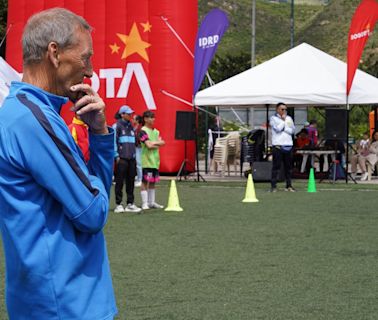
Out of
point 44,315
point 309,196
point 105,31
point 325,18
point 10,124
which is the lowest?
point 309,196

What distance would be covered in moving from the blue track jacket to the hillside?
67860mm

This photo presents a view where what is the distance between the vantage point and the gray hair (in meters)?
2.68

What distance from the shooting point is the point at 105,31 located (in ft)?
80.2

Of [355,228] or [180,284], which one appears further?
[355,228]

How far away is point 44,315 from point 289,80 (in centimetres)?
1920

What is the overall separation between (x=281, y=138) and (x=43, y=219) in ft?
51.8

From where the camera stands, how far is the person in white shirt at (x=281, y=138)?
712 inches

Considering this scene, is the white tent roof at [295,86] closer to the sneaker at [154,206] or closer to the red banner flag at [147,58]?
the red banner flag at [147,58]

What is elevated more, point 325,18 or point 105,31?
point 325,18

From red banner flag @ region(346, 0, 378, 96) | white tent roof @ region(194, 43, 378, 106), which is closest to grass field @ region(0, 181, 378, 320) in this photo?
red banner flag @ region(346, 0, 378, 96)

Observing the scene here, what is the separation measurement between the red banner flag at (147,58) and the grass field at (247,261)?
8342 mm

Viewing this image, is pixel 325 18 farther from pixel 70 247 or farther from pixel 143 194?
pixel 70 247

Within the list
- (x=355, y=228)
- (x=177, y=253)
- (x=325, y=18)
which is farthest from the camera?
(x=325, y=18)

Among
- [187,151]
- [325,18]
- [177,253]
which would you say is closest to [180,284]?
[177,253]
